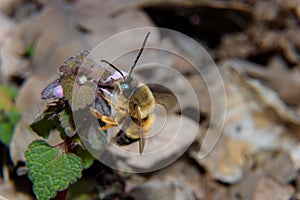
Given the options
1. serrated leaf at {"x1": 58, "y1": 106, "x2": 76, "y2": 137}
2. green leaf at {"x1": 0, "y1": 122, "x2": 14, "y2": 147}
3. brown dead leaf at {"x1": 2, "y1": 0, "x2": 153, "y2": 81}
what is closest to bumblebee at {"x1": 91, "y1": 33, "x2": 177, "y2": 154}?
serrated leaf at {"x1": 58, "y1": 106, "x2": 76, "y2": 137}

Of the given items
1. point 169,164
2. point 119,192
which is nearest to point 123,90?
point 119,192

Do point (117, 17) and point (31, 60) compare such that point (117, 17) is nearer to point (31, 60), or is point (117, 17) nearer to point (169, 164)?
point (31, 60)

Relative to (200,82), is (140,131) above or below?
above

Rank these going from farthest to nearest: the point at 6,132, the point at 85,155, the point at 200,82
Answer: the point at 200,82 < the point at 6,132 < the point at 85,155

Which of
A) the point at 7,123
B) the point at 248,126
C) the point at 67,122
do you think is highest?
the point at 67,122

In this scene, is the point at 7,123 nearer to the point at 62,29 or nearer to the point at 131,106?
the point at 62,29

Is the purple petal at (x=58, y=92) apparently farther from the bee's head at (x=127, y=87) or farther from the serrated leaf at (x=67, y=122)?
the bee's head at (x=127, y=87)

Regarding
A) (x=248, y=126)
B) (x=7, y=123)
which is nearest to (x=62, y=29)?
(x=7, y=123)

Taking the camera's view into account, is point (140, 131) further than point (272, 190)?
No
